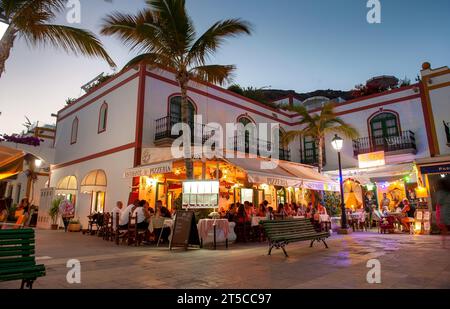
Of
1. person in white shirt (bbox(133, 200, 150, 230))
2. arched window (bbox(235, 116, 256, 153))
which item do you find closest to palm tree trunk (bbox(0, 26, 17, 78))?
person in white shirt (bbox(133, 200, 150, 230))

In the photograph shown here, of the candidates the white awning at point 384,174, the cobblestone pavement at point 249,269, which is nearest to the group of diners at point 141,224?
the cobblestone pavement at point 249,269

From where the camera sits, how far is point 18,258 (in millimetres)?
3982

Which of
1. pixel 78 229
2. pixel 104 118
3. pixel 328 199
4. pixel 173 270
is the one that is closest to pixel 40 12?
pixel 173 270

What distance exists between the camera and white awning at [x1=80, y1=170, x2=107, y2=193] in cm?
1612

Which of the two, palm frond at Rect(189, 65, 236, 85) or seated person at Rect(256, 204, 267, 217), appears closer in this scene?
palm frond at Rect(189, 65, 236, 85)

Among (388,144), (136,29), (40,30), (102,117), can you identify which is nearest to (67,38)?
(40,30)

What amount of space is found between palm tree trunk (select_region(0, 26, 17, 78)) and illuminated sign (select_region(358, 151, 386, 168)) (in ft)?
63.1

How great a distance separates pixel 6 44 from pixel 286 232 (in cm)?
731

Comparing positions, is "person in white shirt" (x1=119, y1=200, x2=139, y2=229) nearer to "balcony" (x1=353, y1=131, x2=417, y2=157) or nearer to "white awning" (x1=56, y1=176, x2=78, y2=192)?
"white awning" (x1=56, y1=176, x2=78, y2=192)

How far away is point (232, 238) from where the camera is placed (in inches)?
426

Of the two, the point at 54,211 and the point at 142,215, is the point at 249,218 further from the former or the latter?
the point at 54,211

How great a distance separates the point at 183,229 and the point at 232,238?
7.80 feet
